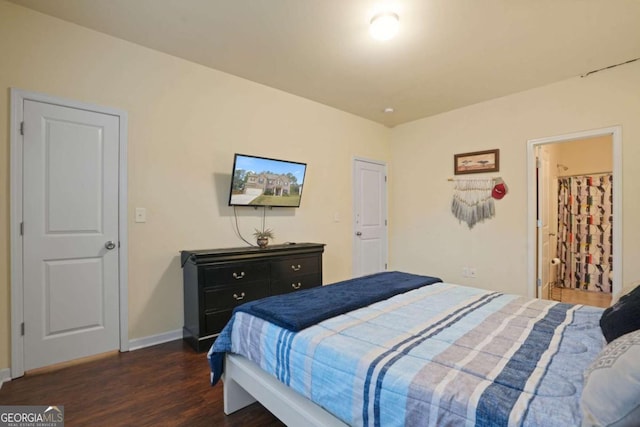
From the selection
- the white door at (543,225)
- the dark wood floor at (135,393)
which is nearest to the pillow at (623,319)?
the dark wood floor at (135,393)

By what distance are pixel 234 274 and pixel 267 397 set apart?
1.45m

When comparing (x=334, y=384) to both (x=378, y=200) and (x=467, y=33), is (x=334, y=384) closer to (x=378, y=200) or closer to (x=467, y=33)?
(x=467, y=33)

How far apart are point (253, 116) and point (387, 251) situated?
3.00 meters

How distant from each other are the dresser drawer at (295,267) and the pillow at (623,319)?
2.46 metres

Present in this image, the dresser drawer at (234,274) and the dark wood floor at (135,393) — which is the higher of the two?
the dresser drawer at (234,274)

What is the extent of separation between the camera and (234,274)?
9.19ft

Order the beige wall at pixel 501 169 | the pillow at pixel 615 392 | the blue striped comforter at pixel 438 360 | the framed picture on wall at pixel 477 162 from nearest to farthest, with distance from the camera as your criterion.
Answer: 1. the pillow at pixel 615 392
2. the blue striped comforter at pixel 438 360
3. the beige wall at pixel 501 169
4. the framed picture on wall at pixel 477 162

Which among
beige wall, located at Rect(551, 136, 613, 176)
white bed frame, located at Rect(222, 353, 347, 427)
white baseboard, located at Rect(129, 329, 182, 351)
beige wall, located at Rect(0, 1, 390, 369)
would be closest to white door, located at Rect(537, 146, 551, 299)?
beige wall, located at Rect(551, 136, 613, 176)

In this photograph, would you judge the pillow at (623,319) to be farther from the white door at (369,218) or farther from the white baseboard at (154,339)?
the white door at (369,218)

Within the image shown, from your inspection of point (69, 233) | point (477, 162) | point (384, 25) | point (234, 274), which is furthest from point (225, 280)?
point (477, 162)

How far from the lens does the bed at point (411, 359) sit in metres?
0.93

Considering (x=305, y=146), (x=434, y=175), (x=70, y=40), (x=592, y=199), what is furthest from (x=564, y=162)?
(x=70, y=40)

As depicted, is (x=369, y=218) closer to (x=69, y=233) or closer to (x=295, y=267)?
(x=295, y=267)

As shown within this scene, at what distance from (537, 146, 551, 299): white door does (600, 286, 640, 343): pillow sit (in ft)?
9.23
